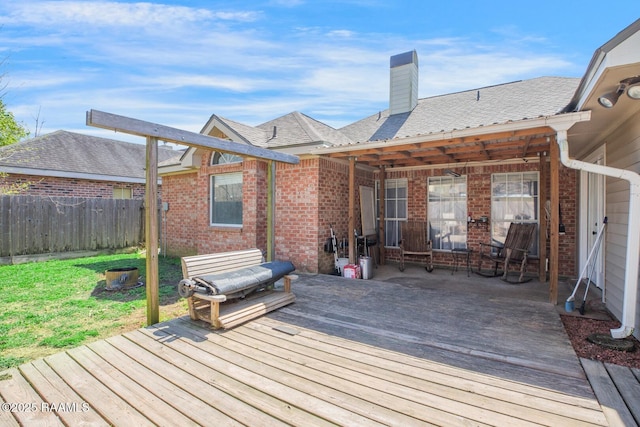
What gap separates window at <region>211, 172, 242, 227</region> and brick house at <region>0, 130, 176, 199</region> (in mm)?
7677

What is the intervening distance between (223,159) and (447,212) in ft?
19.9

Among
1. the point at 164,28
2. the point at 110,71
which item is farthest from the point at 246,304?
the point at 110,71

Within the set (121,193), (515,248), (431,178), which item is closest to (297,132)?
(431,178)

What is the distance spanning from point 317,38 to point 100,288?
7184mm

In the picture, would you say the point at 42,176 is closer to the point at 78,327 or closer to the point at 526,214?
the point at 78,327

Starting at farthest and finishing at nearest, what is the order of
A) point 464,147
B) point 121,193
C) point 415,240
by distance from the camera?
1. point 121,193
2. point 415,240
3. point 464,147

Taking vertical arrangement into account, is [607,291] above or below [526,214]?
below

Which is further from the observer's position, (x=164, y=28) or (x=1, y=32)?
(x=1, y=32)

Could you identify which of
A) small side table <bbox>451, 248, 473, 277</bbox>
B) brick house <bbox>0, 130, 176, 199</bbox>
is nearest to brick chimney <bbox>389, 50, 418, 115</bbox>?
small side table <bbox>451, 248, 473, 277</bbox>

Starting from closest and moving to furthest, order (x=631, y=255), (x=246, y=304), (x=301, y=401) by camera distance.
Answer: (x=301, y=401) < (x=631, y=255) < (x=246, y=304)

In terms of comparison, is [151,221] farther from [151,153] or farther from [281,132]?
[281,132]

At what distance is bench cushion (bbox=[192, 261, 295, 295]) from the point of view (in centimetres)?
380

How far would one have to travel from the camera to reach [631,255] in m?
3.38

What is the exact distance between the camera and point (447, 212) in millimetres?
8250
